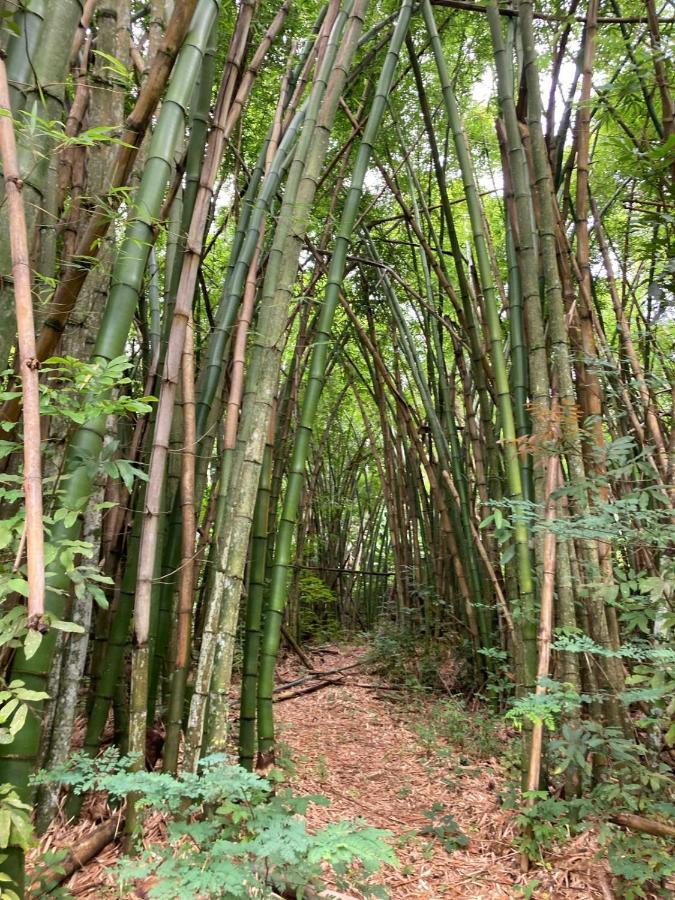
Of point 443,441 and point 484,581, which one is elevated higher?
point 443,441

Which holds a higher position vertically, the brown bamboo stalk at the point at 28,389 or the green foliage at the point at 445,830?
the brown bamboo stalk at the point at 28,389

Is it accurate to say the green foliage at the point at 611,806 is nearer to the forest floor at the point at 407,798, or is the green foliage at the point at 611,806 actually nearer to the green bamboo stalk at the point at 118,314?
the forest floor at the point at 407,798

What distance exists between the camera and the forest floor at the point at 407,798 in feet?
5.16

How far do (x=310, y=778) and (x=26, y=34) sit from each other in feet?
7.94

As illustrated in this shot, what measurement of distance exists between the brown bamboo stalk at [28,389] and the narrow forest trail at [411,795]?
1.49 metres

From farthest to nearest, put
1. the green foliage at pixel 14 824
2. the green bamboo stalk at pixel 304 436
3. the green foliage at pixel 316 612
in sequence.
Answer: the green foliage at pixel 316 612 < the green bamboo stalk at pixel 304 436 < the green foliage at pixel 14 824

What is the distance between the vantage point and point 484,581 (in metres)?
3.38

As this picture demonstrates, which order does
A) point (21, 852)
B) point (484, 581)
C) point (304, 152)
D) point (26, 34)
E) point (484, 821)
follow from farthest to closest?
1. point (484, 581)
2. point (484, 821)
3. point (304, 152)
4. point (26, 34)
5. point (21, 852)

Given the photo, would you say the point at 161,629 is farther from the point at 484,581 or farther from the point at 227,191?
the point at 227,191

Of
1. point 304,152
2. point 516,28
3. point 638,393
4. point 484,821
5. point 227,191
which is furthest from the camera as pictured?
point 227,191

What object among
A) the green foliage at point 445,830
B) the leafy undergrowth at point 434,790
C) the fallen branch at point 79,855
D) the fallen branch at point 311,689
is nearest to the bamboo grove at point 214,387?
the fallen branch at point 79,855

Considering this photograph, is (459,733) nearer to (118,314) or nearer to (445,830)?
(445,830)

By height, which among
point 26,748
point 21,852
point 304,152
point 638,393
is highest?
point 304,152

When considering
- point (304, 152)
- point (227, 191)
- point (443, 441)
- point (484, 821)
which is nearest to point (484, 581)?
point (443, 441)
